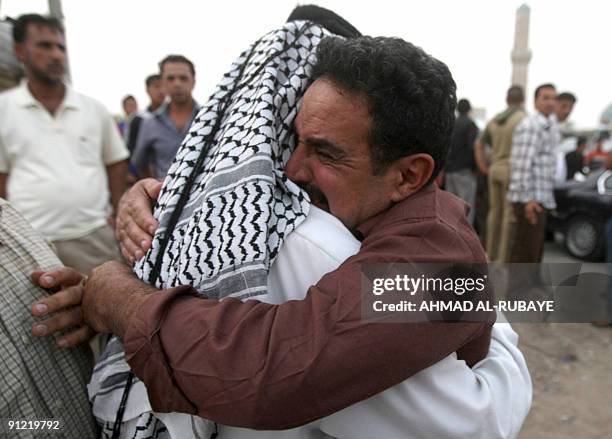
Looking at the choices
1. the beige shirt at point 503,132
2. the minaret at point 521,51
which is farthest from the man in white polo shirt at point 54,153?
the minaret at point 521,51

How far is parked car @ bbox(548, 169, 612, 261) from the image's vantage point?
22.5 ft

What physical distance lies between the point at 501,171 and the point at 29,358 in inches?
230

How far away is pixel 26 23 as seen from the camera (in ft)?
10.8

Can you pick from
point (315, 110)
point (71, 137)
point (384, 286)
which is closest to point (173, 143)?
point (71, 137)

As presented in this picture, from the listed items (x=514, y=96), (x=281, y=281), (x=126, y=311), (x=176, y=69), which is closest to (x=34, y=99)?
(x=176, y=69)

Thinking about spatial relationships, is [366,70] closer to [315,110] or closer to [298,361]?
[315,110]

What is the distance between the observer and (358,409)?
0.99 m

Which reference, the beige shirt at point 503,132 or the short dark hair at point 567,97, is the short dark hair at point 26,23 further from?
the short dark hair at point 567,97

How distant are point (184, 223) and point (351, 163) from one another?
1.37 feet

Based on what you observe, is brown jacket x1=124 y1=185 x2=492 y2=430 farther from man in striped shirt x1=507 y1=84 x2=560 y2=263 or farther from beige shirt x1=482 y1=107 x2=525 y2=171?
beige shirt x1=482 y1=107 x2=525 y2=171

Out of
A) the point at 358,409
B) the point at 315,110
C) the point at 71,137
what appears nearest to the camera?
the point at 358,409

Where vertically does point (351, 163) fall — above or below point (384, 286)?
above

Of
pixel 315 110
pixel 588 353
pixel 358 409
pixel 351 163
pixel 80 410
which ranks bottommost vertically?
pixel 588 353

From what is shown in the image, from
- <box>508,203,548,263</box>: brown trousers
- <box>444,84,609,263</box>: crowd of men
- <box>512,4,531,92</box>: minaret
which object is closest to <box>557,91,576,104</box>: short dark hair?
<box>444,84,609,263</box>: crowd of men
